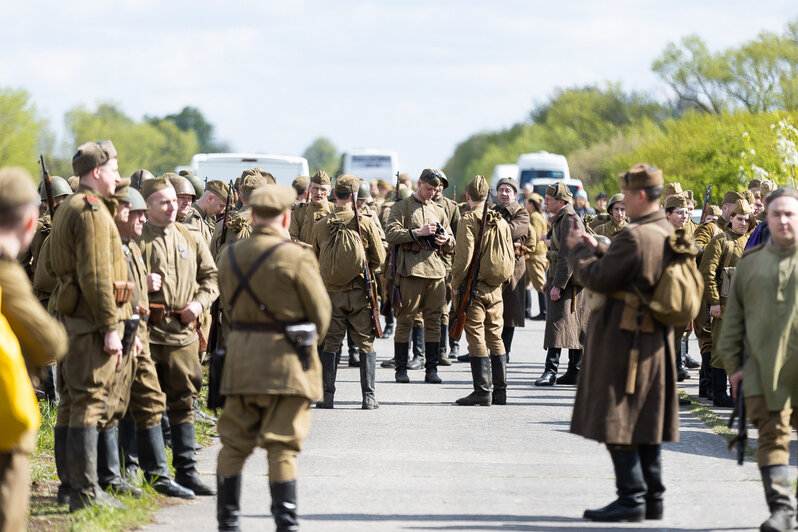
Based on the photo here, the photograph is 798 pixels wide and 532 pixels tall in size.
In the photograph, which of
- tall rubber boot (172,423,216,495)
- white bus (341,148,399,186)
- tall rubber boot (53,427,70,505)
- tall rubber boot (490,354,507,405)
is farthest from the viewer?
white bus (341,148,399,186)

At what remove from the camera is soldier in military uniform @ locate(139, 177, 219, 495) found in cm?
848

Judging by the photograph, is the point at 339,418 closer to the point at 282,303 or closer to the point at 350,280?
the point at 350,280

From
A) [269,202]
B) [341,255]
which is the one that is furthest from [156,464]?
[341,255]

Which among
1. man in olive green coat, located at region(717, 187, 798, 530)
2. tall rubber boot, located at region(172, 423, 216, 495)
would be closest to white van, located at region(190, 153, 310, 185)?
tall rubber boot, located at region(172, 423, 216, 495)

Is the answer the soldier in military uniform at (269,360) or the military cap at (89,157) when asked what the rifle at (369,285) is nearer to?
the military cap at (89,157)

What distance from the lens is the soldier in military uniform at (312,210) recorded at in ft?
45.6

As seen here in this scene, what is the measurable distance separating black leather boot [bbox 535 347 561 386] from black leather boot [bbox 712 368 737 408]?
Result: 216cm

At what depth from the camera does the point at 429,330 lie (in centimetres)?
1438

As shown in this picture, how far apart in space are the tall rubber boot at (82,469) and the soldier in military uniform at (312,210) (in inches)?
248

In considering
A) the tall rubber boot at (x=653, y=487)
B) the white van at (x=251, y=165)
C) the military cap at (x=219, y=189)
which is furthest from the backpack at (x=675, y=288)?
the white van at (x=251, y=165)

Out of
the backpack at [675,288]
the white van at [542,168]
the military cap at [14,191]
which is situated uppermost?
the white van at [542,168]

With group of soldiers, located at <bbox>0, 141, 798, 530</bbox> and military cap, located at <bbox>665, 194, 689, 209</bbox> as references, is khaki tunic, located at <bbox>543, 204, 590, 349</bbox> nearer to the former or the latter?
military cap, located at <bbox>665, 194, 689, 209</bbox>

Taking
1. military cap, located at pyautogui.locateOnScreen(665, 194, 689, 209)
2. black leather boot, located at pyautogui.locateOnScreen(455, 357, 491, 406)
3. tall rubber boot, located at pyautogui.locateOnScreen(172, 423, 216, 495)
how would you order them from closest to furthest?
1. tall rubber boot, located at pyautogui.locateOnScreen(172, 423, 216, 495)
2. black leather boot, located at pyautogui.locateOnScreen(455, 357, 491, 406)
3. military cap, located at pyautogui.locateOnScreen(665, 194, 689, 209)

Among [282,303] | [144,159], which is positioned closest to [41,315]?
[282,303]
